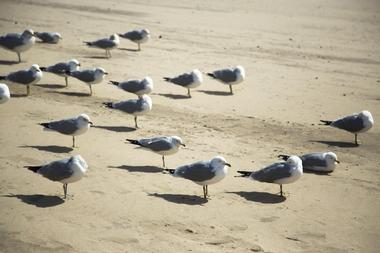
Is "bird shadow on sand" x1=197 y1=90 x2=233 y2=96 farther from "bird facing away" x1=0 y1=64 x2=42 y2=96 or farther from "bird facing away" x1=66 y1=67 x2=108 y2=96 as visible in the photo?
"bird facing away" x1=0 y1=64 x2=42 y2=96

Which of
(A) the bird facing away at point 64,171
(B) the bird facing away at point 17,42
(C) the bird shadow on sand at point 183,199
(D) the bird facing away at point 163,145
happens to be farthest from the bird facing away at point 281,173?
(B) the bird facing away at point 17,42

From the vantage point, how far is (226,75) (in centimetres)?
1723

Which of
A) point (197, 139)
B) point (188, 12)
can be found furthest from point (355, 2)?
point (197, 139)

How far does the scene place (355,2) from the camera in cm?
4184

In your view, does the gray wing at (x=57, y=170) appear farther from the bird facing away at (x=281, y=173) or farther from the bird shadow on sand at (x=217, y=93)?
the bird shadow on sand at (x=217, y=93)

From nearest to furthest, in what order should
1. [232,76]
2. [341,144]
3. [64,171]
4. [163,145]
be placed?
1. [64,171]
2. [163,145]
3. [341,144]
4. [232,76]

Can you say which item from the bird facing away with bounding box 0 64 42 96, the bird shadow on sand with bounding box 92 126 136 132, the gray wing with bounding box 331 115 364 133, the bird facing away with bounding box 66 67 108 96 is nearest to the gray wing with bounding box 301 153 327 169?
the gray wing with bounding box 331 115 364 133

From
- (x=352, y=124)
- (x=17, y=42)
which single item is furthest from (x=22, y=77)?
(x=352, y=124)

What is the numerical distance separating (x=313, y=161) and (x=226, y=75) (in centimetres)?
653

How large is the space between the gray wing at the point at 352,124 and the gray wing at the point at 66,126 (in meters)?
6.20

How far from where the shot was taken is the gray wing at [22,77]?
1520 cm

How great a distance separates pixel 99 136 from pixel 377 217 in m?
6.25

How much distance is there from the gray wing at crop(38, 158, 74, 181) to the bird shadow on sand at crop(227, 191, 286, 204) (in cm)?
305

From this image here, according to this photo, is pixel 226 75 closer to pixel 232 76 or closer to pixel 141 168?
pixel 232 76
